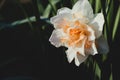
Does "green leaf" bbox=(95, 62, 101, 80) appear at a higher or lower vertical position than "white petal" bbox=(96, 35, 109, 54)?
lower

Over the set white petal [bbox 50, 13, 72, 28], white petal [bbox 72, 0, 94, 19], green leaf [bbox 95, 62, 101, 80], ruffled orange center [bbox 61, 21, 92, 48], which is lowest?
green leaf [bbox 95, 62, 101, 80]

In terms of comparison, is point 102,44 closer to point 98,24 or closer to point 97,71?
point 98,24

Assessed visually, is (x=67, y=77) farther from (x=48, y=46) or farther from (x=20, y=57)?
(x=20, y=57)

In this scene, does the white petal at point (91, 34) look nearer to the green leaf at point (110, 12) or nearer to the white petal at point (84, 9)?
the white petal at point (84, 9)

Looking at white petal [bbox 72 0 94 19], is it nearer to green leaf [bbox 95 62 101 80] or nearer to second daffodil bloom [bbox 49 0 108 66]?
second daffodil bloom [bbox 49 0 108 66]

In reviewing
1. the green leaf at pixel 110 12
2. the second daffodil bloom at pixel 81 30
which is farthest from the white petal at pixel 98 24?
the green leaf at pixel 110 12

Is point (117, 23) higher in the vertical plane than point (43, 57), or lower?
higher

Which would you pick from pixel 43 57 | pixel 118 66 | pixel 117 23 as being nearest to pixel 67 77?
pixel 43 57

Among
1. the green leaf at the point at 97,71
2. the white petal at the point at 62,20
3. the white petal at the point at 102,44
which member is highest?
the white petal at the point at 62,20

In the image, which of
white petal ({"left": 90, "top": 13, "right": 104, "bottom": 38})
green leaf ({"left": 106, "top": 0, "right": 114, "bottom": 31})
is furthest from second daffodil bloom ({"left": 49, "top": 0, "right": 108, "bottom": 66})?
green leaf ({"left": 106, "top": 0, "right": 114, "bottom": 31})
